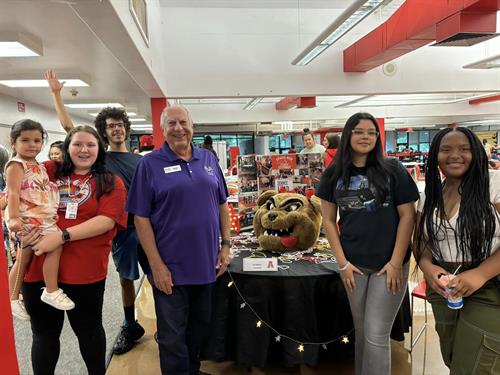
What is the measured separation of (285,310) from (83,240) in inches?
46.4

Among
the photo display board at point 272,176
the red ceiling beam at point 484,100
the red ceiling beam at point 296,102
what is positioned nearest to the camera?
the photo display board at point 272,176

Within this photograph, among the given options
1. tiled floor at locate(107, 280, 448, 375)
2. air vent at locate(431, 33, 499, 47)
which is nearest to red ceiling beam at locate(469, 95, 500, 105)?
air vent at locate(431, 33, 499, 47)

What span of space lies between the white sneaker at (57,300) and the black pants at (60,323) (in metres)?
0.05

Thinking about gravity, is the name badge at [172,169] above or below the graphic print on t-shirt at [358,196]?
above

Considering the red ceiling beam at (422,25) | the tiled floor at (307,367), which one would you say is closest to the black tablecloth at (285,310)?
the tiled floor at (307,367)

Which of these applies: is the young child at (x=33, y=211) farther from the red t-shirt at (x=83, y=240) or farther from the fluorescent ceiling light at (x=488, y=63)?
the fluorescent ceiling light at (x=488, y=63)

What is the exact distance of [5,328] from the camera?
2.96ft

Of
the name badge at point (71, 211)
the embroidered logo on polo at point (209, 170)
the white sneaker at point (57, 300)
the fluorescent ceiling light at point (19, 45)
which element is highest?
the fluorescent ceiling light at point (19, 45)

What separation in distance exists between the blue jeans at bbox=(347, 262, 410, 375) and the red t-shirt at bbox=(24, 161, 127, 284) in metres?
1.21

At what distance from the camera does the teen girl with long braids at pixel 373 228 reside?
1596mm

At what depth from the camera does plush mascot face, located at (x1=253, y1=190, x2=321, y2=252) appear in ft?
7.47

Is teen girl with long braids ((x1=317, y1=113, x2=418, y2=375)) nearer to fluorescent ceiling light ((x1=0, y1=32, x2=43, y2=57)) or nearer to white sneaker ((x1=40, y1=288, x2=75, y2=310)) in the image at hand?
white sneaker ((x1=40, y1=288, x2=75, y2=310))

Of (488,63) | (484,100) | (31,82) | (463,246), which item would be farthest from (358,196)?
(484,100)

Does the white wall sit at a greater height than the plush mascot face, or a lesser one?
greater
